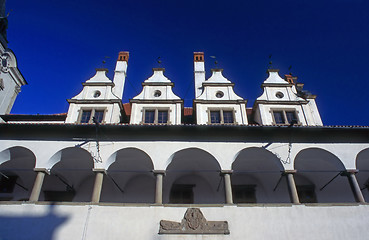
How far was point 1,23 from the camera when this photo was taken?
18.5 meters

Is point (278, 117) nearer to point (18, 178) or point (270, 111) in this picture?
point (270, 111)

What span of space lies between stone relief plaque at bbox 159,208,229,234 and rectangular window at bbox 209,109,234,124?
581 centimetres

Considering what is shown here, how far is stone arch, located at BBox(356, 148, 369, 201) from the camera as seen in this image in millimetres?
13070

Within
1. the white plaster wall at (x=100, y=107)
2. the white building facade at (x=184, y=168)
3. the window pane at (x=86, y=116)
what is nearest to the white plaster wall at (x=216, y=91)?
the white building facade at (x=184, y=168)

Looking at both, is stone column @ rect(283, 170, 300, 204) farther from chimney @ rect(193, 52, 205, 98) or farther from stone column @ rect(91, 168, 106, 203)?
stone column @ rect(91, 168, 106, 203)

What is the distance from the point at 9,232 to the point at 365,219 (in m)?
13.3

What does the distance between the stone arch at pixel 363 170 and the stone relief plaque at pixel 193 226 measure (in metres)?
7.93

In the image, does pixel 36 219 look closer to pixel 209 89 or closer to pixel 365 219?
pixel 209 89

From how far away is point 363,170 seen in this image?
13961 millimetres

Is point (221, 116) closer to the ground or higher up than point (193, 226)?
higher up

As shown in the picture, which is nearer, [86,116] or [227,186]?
[227,186]

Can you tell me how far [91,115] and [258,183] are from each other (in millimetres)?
9754

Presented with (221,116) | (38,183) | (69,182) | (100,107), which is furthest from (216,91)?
(38,183)

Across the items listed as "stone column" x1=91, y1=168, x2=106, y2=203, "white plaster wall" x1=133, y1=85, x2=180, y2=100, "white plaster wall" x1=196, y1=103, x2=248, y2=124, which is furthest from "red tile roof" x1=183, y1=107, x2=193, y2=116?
"stone column" x1=91, y1=168, x2=106, y2=203
